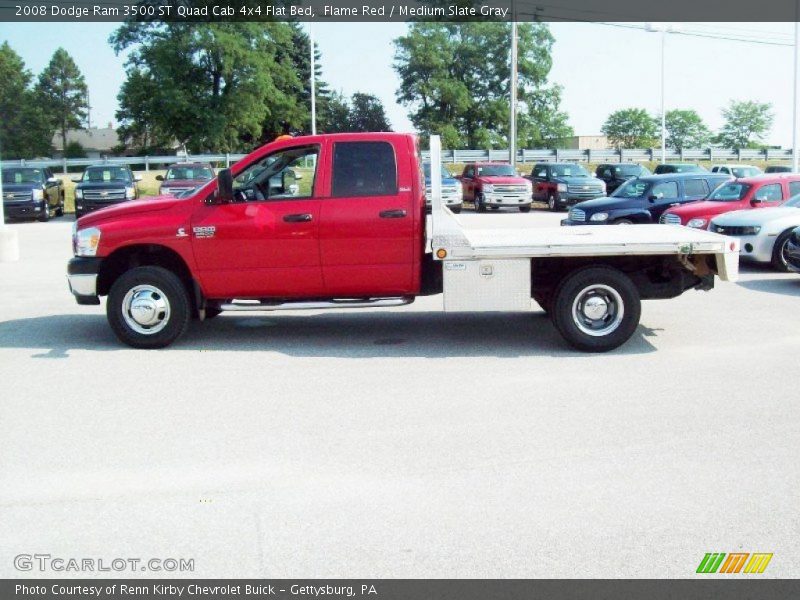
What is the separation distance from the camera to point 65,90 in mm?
122625

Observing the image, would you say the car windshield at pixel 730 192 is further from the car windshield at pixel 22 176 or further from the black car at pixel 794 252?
the car windshield at pixel 22 176

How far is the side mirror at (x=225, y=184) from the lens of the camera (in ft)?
30.2

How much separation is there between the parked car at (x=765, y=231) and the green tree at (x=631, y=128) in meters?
82.8

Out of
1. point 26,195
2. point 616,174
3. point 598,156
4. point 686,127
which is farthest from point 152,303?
point 686,127

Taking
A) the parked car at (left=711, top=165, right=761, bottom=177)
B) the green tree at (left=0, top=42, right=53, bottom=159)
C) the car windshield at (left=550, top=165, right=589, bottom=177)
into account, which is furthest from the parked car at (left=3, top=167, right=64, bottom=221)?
the green tree at (left=0, top=42, right=53, bottom=159)

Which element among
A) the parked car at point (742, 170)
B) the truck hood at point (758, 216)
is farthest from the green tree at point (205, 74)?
the truck hood at point (758, 216)

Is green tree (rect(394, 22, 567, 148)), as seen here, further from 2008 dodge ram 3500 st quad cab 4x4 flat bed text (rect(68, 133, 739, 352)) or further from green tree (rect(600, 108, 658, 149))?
2008 dodge ram 3500 st quad cab 4x4 flat bed text (rect(68, 133, 739, 352))

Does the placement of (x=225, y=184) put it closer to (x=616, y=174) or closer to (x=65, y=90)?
(x=616, y=174)

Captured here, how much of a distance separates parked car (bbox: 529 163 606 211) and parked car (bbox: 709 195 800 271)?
1909 cm

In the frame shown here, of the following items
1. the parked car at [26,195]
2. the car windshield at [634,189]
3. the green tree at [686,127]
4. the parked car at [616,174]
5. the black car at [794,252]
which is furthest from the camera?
the green tree at [686,127]

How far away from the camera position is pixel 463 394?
7.65 m

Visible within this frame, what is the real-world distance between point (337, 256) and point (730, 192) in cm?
1084

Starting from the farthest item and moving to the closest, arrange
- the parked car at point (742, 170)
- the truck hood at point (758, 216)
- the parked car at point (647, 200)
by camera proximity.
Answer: the parked car at point (742, 170), the parked car at point (647, 200), the truck hood at point (758, 216)
